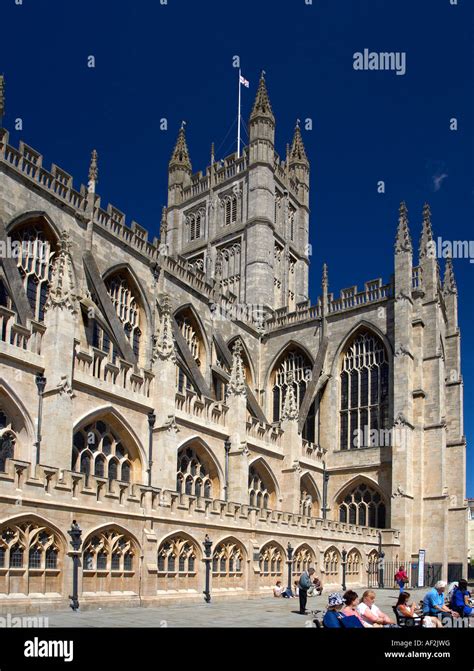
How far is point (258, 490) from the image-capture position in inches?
1307

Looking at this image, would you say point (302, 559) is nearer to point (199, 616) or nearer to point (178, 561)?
point (178, 561)

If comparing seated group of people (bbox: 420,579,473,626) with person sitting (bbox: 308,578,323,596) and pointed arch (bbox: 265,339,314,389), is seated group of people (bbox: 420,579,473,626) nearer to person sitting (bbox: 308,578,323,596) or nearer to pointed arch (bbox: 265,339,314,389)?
person sitting (bbox: 308,578,323,596)

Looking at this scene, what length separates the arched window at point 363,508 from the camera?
1457 inches

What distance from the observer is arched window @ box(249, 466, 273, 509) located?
3253 centimetres

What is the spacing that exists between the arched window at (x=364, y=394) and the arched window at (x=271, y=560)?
1260cm

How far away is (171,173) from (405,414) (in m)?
28.2

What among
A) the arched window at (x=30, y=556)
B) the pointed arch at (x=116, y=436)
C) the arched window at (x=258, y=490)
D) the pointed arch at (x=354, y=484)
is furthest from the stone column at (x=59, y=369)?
the pointed arch at (x=354, y=484)

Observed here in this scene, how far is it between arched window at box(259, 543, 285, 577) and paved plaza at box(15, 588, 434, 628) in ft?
9.40

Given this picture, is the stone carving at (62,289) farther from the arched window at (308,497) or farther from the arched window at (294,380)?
the arched window at (294,380)

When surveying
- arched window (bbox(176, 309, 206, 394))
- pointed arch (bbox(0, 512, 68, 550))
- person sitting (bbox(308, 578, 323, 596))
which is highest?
arched window (bbox(176, 309, 206, 394))

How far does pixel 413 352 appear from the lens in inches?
1459

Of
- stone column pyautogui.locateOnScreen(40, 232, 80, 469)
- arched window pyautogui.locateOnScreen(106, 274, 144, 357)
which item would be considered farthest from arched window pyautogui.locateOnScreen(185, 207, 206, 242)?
stone column pyautogui.locateOnScreen(40, 232, 80, 469)

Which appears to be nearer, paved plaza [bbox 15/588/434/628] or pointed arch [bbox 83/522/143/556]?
paved plaza [bbox 15/588/434/628]
